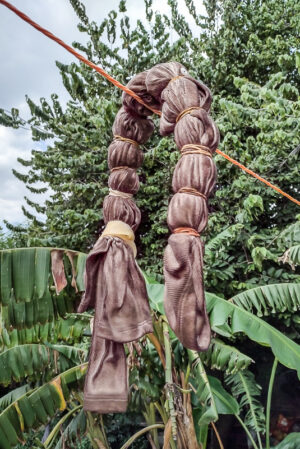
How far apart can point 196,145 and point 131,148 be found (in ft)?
1.02

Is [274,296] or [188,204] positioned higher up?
[188,204]

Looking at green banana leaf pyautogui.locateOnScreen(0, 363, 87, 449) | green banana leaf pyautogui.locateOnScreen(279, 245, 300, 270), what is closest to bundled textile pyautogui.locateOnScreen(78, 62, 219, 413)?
green banana leaf pyautogui.locateOnScreen(0, 363, 87, 449)

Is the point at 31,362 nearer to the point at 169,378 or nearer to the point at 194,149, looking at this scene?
the point at 169,378

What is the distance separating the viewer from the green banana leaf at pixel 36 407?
249 centimetres

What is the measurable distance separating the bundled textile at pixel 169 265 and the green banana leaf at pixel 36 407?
1.88 m

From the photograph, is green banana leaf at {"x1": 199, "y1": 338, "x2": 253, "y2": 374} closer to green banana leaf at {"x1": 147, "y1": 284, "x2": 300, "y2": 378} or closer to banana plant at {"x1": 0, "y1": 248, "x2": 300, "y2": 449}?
banana plant at {"x1": 0, "y1": 248, "x2": 300, "y2": 449}

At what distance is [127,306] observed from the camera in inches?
38.5

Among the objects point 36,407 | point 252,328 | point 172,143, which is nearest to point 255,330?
point 252,328

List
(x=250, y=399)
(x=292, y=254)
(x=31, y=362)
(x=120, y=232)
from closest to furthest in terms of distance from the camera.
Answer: (x=120, y=232) → (x=31, y=362) → (x=250, y=399) → (x=292, y=254)

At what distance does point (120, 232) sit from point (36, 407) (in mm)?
2092

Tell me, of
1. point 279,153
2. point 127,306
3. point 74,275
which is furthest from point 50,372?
point 279,153

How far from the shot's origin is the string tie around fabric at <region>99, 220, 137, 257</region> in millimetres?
1071

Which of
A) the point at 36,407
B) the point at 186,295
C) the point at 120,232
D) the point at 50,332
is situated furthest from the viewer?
the point at 50,332

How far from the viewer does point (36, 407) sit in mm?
2670
